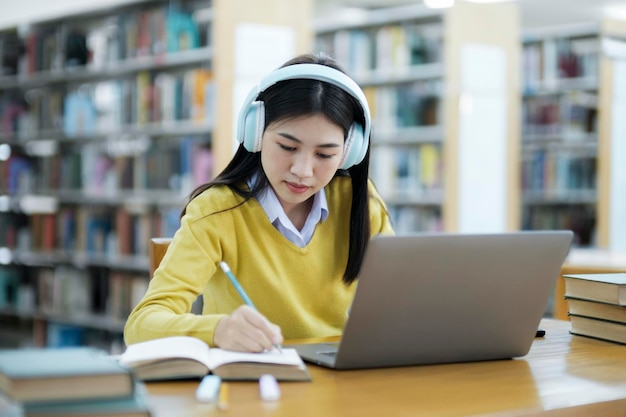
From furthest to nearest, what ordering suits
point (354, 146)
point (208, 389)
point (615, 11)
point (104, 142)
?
point (615, 11) → point (104, 142) → point (354, 146) → point (208, 389)

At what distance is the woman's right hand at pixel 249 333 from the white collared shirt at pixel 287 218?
1.65 feet

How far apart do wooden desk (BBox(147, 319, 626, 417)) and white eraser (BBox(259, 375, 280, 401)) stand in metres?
0.01

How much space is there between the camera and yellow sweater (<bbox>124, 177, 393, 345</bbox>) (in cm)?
163

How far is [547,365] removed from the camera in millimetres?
1302

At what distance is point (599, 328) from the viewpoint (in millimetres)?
1537

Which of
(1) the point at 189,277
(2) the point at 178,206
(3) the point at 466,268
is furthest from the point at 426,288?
(2) the point at 178,206

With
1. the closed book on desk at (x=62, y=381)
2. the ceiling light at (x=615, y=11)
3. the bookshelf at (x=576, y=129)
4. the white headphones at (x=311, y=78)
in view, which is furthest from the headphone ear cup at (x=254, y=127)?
the ceiling light at (x=615, y=11)

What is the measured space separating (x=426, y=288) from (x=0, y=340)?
5.17 meters

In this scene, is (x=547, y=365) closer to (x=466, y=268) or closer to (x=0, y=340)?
(x=466, y=268)

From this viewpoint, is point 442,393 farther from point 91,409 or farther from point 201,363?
point 91,409

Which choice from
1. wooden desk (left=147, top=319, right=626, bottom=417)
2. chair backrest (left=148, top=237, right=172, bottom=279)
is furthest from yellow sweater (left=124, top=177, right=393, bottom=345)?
wooden desk (left=147, top=319, right=626, bottom=417)

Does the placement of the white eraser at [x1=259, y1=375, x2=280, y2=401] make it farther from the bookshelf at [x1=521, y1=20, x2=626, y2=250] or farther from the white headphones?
the bookshelf at [x1=521, y1=20, x2=626, y2=250]

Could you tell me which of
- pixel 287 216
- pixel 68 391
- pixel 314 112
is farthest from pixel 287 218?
pixel 68 391

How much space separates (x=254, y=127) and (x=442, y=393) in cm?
69
